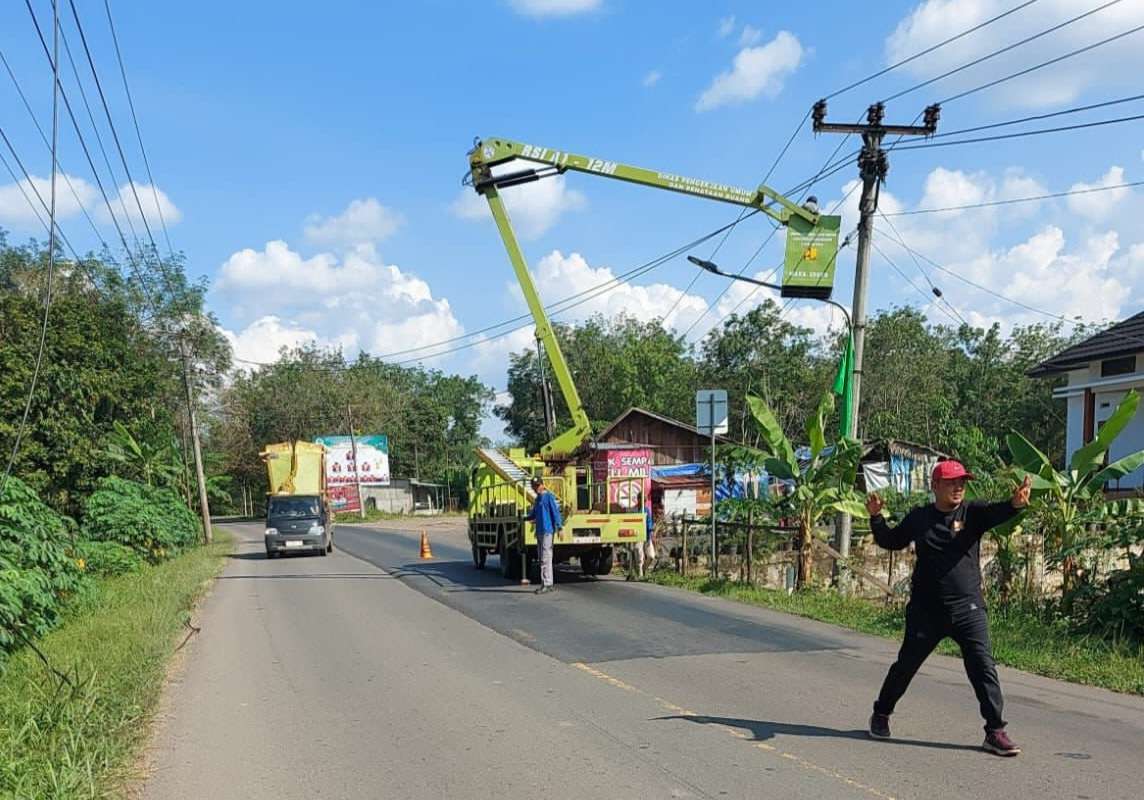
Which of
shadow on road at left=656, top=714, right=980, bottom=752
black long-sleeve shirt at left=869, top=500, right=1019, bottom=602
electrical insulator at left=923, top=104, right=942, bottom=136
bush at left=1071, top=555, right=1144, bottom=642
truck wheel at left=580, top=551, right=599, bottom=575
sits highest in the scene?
electrical insulator at left=923, top=104, right=942, bottom=136

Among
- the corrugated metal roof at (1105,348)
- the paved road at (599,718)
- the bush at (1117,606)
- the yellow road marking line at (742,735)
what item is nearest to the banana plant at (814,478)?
the paved road at (599,718)

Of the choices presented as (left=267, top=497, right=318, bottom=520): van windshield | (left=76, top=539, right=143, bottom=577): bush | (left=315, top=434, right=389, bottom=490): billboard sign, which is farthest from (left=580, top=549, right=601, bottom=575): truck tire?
(left=315, top=434, right=389, bottom=490): billboard sign

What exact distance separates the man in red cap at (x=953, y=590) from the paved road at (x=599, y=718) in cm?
37

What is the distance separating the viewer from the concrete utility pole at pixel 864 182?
51.5 feet

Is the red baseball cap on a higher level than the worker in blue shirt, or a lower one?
higher

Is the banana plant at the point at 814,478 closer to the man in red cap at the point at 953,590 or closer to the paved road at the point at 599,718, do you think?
the paved road at the point at 599,718

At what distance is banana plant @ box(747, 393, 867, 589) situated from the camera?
14180mm

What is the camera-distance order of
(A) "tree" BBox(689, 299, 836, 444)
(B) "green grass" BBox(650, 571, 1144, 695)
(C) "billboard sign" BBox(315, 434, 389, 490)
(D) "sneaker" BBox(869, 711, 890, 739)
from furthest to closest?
(C) "billboard sign" BBox(315, 434, 389, 490)
(A) "tree" BBox(689, 299, 836, 444)
(B) "green grass" BBox(650, 571, 1144, 695)
(D) "sneaker" BBox(869, 711, 890, 739)

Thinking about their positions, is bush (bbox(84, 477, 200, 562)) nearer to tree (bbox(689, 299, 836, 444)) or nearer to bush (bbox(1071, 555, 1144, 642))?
bush (bbox(1071, 555, 1144, 642))

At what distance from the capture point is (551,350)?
1850cm

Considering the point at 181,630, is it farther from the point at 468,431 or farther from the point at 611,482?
the point at 468,431

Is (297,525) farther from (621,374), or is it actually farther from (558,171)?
(621,374)

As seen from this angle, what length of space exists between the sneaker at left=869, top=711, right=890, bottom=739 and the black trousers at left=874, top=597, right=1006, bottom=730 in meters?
0.33

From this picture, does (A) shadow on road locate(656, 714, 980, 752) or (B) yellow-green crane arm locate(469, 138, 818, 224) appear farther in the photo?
(B) yellow-green crane arm locate(469, 138, 818, 224)
